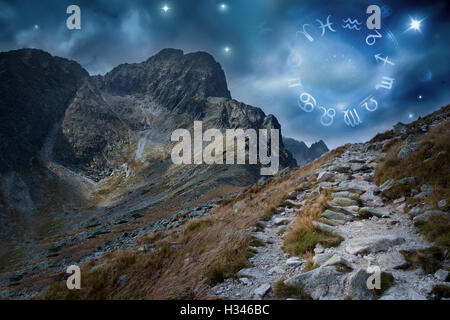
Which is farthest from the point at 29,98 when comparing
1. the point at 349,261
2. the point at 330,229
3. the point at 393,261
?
the point at 393,261

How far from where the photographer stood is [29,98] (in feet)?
402

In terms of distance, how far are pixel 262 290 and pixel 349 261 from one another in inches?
90.1

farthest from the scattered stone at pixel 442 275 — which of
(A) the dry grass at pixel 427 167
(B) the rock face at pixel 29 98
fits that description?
(B) the rock face at pixel 29 98

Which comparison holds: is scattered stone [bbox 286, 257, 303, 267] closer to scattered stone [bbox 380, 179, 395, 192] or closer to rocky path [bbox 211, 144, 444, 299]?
rocky path [bbox 211, 144, 444, 299]

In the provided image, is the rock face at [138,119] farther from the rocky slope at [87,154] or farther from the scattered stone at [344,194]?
the scattered stone at [344,194]

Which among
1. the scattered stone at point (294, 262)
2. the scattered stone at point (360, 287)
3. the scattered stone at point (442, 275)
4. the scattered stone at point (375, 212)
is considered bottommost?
the scattered stone at point (294, 262)

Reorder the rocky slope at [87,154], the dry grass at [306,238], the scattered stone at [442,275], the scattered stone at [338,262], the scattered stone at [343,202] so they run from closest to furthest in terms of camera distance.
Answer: the scattered stone at [442,275]
the scattered stone at [338,262]
the dry grass at [306,238]
the scattered stone at [343,202]
the rocky slope at [87,154]

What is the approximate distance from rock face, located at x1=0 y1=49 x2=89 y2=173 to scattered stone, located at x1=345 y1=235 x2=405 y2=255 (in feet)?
378

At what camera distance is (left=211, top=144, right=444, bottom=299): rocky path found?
4230mm

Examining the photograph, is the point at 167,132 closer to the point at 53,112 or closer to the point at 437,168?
the point at 53,112

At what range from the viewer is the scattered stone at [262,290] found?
185 inches

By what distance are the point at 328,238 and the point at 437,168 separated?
245 inches

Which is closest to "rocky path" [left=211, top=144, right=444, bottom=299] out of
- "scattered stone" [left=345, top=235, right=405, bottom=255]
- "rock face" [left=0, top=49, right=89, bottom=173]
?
"scattered stone" [left=345, top=235, right=405, bottom=255]

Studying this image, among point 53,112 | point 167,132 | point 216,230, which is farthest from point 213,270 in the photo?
point 53,112
